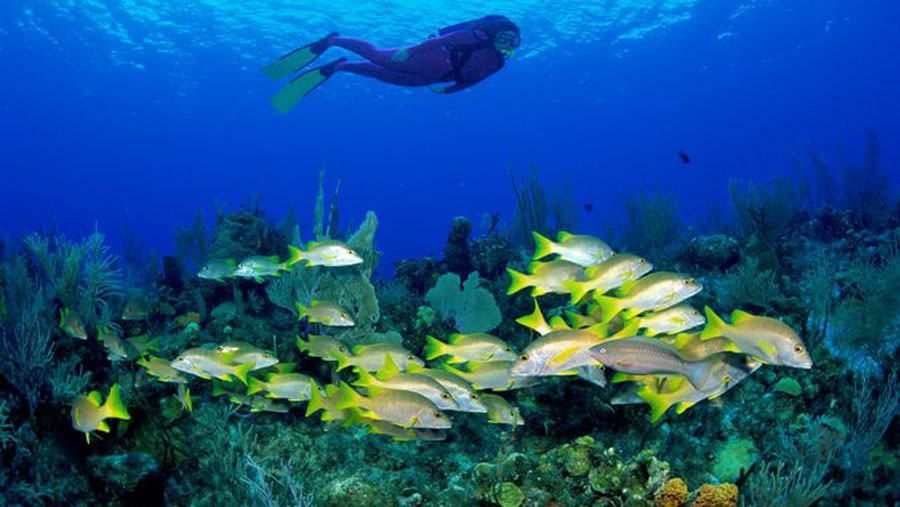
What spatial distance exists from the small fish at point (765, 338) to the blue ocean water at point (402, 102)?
677 cm

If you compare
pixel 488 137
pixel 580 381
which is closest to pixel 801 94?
pixel 488 137

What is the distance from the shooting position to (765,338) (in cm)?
313

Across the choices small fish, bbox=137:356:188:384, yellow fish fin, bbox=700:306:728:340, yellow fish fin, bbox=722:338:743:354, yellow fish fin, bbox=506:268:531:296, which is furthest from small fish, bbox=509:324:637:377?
small fish, bbox=137:356:188:384

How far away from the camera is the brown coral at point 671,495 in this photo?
315 centimetres

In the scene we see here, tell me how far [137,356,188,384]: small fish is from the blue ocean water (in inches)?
170

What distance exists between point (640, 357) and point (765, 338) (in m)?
0.82

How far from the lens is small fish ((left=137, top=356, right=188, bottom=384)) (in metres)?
5.09

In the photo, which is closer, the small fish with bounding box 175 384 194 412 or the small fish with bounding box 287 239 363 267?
the small fish with bounding box 175 384 194 412

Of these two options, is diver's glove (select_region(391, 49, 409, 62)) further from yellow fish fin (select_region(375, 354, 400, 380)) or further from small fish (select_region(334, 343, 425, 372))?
yellow fish fin (select_region(375, 354, 400, 380))

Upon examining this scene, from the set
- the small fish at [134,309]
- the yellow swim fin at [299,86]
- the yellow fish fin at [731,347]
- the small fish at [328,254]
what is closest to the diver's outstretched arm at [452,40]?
the yellow swim fin at [299,86]

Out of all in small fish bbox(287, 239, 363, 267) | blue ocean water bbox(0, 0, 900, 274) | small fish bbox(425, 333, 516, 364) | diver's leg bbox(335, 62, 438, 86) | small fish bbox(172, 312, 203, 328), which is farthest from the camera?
blue ocean water bbox(0, 0, 900, 274)

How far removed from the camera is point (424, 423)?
12.0 feet

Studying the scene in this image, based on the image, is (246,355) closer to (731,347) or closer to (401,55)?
(731,347)

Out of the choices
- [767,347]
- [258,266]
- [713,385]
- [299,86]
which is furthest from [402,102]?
[767,347]
